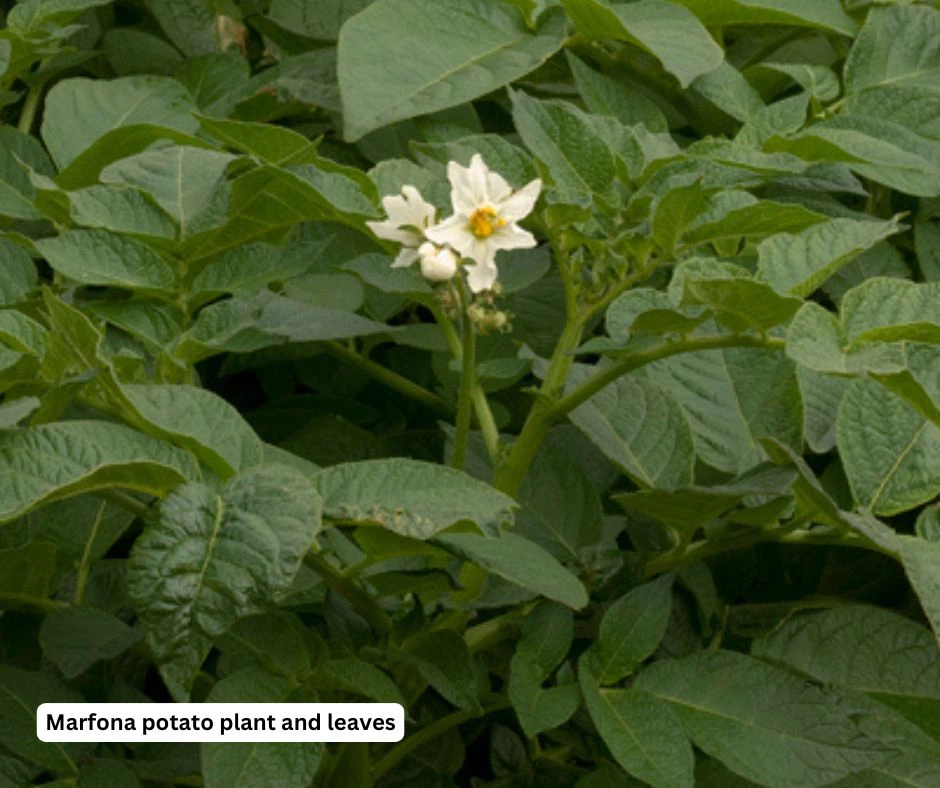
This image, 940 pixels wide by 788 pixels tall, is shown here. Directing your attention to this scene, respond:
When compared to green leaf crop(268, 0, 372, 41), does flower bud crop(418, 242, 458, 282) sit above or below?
above

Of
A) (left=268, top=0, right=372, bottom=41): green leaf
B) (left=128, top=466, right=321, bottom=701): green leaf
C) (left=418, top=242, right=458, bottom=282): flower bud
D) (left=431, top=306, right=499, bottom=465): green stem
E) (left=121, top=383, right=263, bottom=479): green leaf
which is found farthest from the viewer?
(left=268, top=0, right=372, bottom=41): green leaf

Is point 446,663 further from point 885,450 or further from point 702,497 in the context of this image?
point 885,450

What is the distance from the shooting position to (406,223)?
901 mm

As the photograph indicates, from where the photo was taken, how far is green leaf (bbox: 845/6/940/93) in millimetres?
1213

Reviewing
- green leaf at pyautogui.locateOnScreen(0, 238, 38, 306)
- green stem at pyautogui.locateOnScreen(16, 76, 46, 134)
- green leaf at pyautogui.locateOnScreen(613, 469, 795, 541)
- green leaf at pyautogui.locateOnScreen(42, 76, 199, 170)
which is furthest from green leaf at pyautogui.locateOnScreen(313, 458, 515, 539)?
green stem at pyautogui.locateOnScreen(16, 76, 46, 134)

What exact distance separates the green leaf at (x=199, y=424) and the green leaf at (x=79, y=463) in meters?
0.01

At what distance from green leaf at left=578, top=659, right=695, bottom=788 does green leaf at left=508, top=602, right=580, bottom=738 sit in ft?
0.05

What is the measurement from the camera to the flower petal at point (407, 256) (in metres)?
0.90

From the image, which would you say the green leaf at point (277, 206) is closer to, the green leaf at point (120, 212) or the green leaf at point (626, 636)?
the green leaf at point (120, 212)

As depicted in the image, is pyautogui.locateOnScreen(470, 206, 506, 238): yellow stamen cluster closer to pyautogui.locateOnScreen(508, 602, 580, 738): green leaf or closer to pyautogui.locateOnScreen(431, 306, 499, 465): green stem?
pyautogui.locateOnScreen(431, 306, 499, 465): green stem

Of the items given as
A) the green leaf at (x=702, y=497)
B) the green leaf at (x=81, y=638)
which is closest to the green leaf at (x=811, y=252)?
the green leaf at (x=702, y=497)

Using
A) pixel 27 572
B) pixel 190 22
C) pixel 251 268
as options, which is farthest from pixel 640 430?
pixel 190 22

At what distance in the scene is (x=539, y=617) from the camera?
91 centimetres

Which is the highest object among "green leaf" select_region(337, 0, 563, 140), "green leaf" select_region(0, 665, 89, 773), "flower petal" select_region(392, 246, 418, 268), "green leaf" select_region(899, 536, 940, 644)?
"green leaf" select_region(337, 0, 563, 140)
